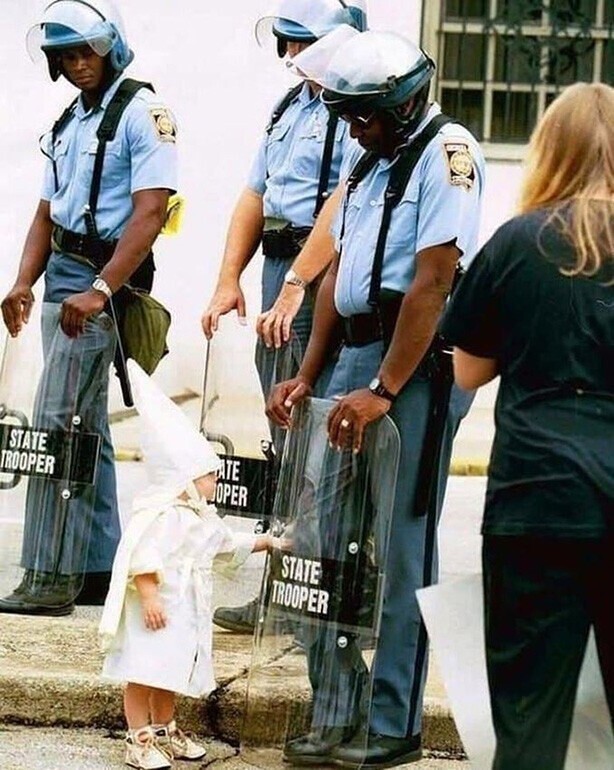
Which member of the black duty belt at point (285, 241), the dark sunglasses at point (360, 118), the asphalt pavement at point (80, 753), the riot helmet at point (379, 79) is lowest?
the asphalt pavement at point (80, 753)

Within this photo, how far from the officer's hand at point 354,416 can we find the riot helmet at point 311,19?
139cm

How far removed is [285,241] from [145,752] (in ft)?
5.35

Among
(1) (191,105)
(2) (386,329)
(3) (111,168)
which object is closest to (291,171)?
(3) (111,168)

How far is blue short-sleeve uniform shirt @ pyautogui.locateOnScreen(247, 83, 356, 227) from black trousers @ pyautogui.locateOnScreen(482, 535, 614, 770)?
2.21m

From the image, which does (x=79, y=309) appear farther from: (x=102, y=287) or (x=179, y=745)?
(x=179, y=745)

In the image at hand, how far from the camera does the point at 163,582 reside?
5.44 m

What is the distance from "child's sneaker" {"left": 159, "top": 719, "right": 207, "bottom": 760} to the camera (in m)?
5.60

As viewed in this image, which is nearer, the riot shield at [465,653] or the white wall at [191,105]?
the riot shield at [465,653]

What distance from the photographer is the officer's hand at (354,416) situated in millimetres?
5281

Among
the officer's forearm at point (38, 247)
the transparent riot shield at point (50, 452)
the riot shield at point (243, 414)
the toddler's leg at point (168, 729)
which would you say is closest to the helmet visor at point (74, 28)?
the officer's forearm at point (38, 247)

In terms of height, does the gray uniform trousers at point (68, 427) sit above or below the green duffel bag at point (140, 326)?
below

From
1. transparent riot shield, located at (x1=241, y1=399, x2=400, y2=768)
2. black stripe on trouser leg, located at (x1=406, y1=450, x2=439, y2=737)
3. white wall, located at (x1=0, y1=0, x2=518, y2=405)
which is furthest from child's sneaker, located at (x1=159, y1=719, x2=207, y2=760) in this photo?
white wall, located at (x1=0, y1=0, x2=518, y2=405)

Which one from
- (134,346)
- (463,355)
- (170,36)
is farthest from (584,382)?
(170,36)

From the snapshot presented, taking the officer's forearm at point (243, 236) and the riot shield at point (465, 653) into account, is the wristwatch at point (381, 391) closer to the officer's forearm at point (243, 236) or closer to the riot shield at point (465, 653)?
the riot shield at point (465, 653)
